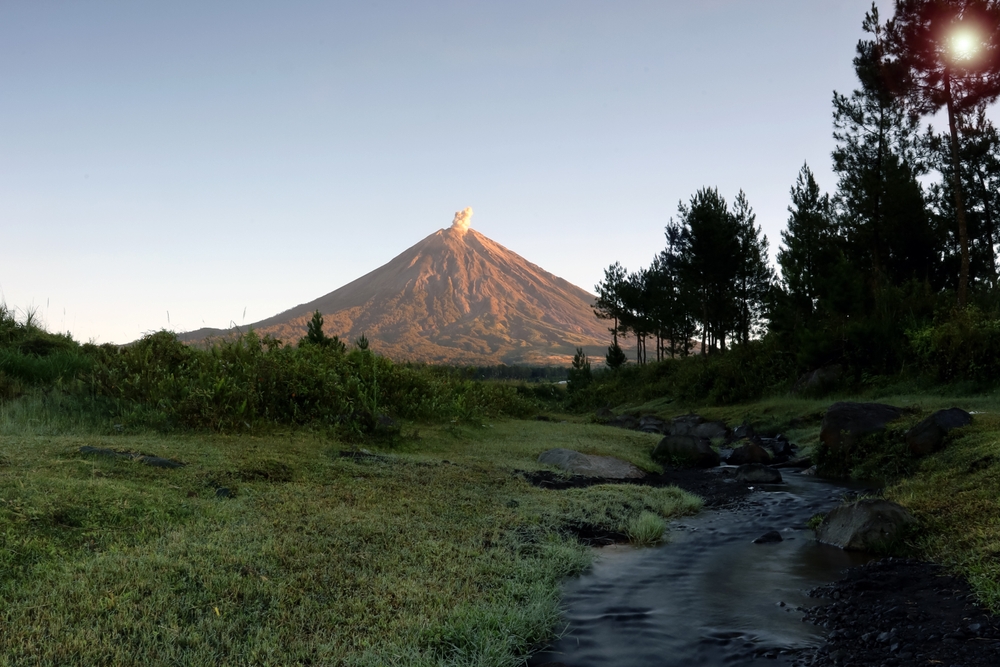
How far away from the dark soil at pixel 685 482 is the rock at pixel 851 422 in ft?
6.55

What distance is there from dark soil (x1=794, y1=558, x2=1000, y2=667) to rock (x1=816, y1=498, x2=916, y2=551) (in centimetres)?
74

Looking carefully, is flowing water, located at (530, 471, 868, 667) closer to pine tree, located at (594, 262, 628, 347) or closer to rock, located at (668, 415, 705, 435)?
rock, located at (668, 415, 705, 435)

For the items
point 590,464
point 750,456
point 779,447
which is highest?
point 590,464

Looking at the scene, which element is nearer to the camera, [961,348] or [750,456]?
[750,456]

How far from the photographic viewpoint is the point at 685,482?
453 inches

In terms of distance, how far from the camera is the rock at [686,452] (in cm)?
1377

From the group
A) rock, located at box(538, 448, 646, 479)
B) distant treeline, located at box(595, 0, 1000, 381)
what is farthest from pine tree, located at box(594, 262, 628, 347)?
rock, located at box(538, 448, 646, 479)

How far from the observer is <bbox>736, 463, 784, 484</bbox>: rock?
11477 mm

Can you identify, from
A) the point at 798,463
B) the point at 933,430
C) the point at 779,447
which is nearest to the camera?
the point at 933,430

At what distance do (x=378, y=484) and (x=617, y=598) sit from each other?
3549 mm

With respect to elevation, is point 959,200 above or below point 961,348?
above

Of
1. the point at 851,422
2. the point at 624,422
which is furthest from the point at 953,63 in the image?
the point at 851,422

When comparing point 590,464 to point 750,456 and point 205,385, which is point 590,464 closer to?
point 750,456

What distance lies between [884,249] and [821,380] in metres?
16.1
